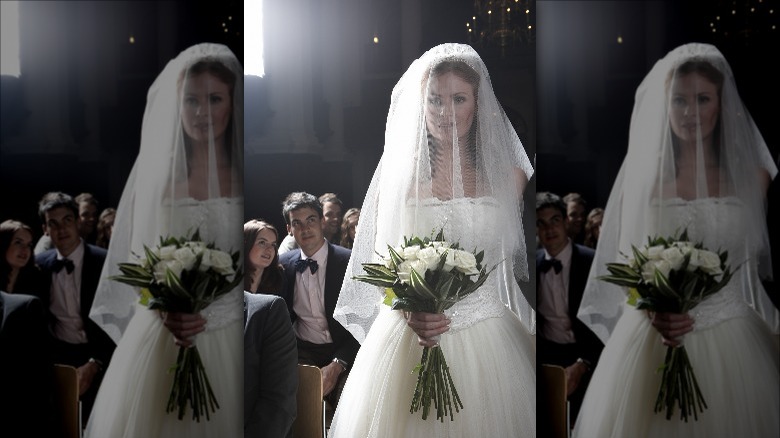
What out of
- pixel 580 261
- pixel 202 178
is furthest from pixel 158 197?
pixel 580 261

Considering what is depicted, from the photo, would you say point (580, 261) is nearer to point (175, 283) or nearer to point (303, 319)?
point (303, 319)

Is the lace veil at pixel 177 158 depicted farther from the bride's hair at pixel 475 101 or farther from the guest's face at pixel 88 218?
the bride's hair at pixel 475 101

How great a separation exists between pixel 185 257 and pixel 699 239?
82.4 inches

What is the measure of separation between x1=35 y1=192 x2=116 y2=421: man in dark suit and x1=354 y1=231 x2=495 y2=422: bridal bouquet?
133 centimetres

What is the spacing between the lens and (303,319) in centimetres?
348

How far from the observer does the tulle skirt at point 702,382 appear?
3.06 metres

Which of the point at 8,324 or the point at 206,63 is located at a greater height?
the point at 206,63

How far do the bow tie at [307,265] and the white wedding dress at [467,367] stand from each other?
435mm

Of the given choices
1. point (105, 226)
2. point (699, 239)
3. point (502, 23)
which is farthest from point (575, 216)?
point (105, 226)

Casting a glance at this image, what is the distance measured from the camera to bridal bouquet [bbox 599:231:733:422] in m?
3.07

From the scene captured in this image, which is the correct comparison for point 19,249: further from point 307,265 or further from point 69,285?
point 307,265

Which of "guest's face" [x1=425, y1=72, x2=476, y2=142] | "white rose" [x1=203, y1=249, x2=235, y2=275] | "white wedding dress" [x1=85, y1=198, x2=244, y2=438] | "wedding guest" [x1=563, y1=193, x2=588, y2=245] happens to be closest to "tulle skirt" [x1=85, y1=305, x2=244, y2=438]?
"white wedding dress" [x1=85, y1=198, x2=244, y2=438]

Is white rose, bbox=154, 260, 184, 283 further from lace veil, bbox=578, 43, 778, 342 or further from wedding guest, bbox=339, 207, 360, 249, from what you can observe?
lace veil, bbox=578, 43, 778, 342

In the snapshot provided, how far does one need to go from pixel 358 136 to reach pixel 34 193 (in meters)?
1.51
